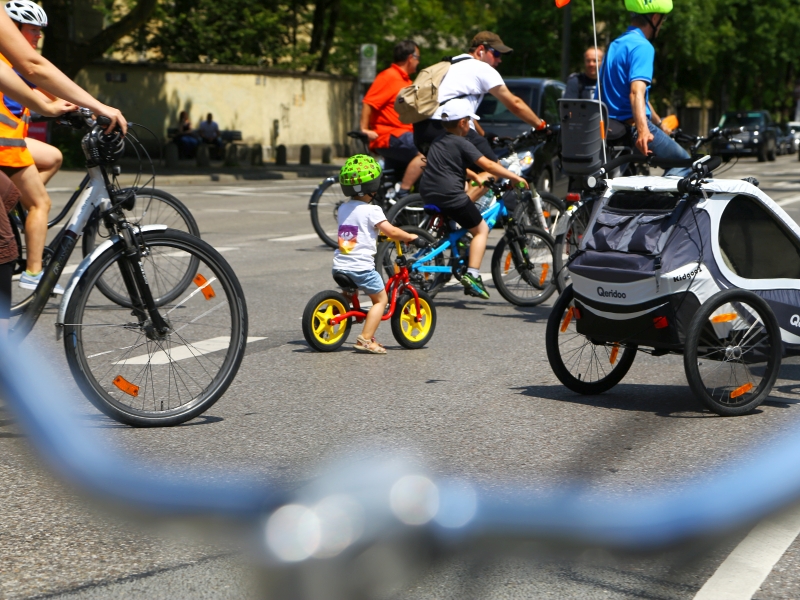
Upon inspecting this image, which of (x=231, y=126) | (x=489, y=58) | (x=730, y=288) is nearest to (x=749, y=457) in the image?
(x=730, y=288)

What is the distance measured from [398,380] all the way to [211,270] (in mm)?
1507

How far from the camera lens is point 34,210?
21.2 feet

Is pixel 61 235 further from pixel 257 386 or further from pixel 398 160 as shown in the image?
pixel 398 160

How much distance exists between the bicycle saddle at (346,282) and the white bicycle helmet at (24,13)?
6.89 ft

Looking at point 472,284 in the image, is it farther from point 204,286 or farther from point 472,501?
point 472,501

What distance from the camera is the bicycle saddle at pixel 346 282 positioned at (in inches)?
276

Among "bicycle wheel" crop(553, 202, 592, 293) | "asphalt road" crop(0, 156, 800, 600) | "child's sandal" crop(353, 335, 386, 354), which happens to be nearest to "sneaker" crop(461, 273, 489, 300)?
"asphalt road" crop(0, 156, 800, 600)

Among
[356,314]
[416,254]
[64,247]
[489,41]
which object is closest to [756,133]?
[489,41]

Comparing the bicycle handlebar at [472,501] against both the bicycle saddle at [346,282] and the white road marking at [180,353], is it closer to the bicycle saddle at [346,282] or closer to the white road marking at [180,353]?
the white road marking at [180,353]

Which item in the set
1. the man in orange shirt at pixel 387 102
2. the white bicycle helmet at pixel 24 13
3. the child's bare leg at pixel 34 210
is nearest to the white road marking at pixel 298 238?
the man in orange shirt at pixel 387 102

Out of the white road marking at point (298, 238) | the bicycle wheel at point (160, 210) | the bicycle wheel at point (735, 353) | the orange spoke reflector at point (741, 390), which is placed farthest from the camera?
the white road marking at point (298, 238)

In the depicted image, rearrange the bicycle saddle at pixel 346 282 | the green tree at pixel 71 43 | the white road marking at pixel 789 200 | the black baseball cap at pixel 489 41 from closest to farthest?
1. the bicycle saddle at pixel 346 282
2. the black baseball cap at pixel 489 41
3. the white road marking at pixel 789 200
4. the green tree at pixel 71 43

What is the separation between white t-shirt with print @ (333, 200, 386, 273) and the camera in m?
7.02

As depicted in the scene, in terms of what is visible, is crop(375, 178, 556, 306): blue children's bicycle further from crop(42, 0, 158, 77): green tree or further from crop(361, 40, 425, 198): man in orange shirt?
crop(42, 0, 158, 77): green tree
